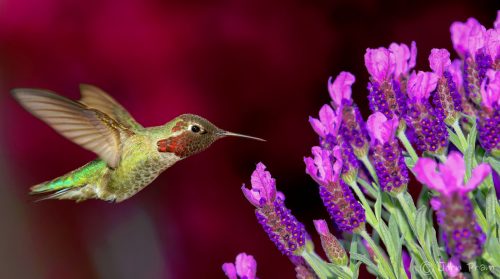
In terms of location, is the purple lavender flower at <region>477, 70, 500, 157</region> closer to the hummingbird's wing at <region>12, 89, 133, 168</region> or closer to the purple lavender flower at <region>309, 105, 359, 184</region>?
the purple lavender flower at <region>309, 105, 359, 184</region>

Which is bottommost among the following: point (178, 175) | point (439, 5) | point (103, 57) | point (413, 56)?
point (413, 56)

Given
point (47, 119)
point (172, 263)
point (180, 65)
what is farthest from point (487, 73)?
point (172, 263)

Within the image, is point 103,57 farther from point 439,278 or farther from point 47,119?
point 439,278

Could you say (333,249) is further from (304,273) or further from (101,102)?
(101,102)

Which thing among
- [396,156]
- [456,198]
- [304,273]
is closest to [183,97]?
[304,273]

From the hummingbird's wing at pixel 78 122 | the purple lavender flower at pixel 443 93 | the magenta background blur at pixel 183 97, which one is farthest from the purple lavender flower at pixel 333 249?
the magenta background blur at pixel 183 97

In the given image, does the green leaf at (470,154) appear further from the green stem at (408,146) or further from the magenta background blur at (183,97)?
the magenta background blur at (183,97)
